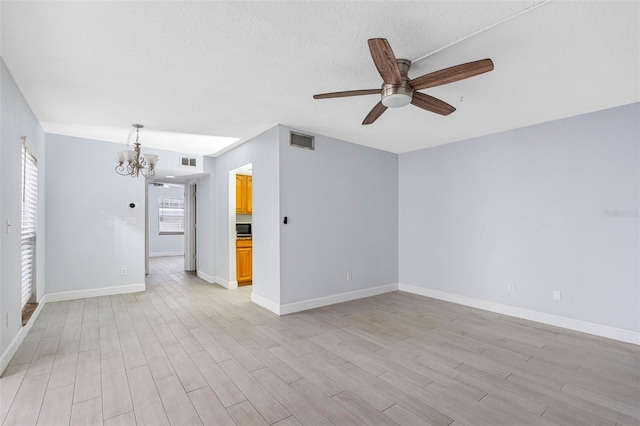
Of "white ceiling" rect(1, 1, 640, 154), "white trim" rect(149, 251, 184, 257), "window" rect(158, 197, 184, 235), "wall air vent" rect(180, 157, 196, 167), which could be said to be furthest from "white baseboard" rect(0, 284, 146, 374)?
"window" rect(158, 197, 184, 235)

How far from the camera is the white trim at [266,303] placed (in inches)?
161

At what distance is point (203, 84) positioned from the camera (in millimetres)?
2844

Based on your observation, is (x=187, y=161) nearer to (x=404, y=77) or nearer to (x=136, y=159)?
Answer: (x=136, y=159)

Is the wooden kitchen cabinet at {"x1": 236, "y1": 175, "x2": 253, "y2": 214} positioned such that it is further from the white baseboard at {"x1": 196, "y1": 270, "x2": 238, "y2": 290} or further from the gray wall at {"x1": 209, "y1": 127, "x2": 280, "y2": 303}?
the white baseboard at {"x1": 196, "y1": 270, "x2": 238, "y2": 290}

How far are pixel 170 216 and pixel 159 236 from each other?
833mm

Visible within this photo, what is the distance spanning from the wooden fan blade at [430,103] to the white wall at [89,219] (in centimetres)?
481

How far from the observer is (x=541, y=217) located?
12.7ft

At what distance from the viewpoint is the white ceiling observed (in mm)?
1863

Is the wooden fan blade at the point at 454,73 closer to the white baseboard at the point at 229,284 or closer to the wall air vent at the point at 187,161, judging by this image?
the white baseboard at the point at 229,284

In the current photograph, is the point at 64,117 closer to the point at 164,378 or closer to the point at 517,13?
the point at 164,378

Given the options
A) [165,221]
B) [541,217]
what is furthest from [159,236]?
[541,217]

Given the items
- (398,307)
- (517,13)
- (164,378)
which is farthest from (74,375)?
(517,13)

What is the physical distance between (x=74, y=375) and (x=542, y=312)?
5053 millimetres

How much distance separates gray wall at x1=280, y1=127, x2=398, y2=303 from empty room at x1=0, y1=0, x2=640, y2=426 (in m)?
0.04
